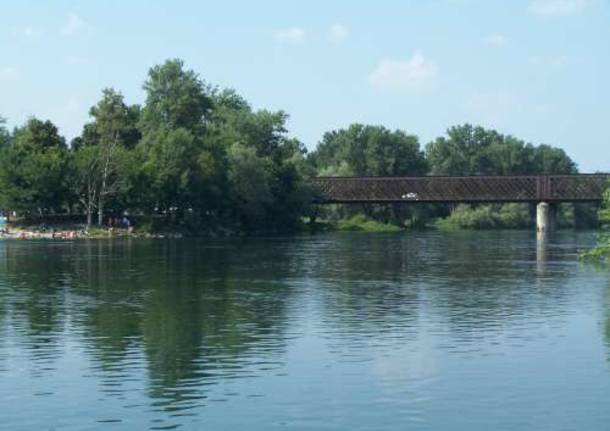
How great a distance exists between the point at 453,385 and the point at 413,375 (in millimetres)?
1691

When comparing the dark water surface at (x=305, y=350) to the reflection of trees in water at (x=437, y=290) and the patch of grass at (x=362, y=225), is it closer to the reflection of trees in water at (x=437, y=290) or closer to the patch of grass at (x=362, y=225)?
the reflection of trees in water at (x=437, y=290)

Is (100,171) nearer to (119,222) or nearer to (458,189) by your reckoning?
(119,222)

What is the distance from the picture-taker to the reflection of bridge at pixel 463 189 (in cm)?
17925

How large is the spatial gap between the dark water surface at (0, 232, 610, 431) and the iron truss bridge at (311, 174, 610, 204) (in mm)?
112961

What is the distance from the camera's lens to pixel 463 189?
186m

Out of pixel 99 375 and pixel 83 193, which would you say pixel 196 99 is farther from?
pixel 99 375

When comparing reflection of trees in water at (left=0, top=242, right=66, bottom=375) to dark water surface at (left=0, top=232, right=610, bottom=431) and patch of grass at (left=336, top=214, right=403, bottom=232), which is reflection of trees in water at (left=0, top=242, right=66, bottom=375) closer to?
dark water surface at (left=0, top=232, right=610, bottom=431)

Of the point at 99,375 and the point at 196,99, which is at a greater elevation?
the point at 196,99

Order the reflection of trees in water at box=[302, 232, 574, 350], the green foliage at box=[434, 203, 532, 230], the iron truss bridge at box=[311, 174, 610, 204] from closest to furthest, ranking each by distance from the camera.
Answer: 1. the reflection of trees in water at box=[302, 232, 574, 350]
2. the iron truss bridge at box=[311, 174, 610, 204]
3. the green foliage at box=[434, 203, 532, 230]

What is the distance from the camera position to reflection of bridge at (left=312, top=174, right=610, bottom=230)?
7057 inches

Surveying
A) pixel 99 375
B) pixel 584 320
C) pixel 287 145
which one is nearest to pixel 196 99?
pixel 287 145

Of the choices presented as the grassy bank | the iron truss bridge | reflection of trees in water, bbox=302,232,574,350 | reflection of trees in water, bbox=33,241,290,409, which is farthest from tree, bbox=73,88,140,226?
reflection of trees in water, bbox=33,241,290,409

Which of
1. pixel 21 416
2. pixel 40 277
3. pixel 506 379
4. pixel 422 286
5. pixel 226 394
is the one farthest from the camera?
pixel 40 277

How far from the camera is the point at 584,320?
43688 millimetres
